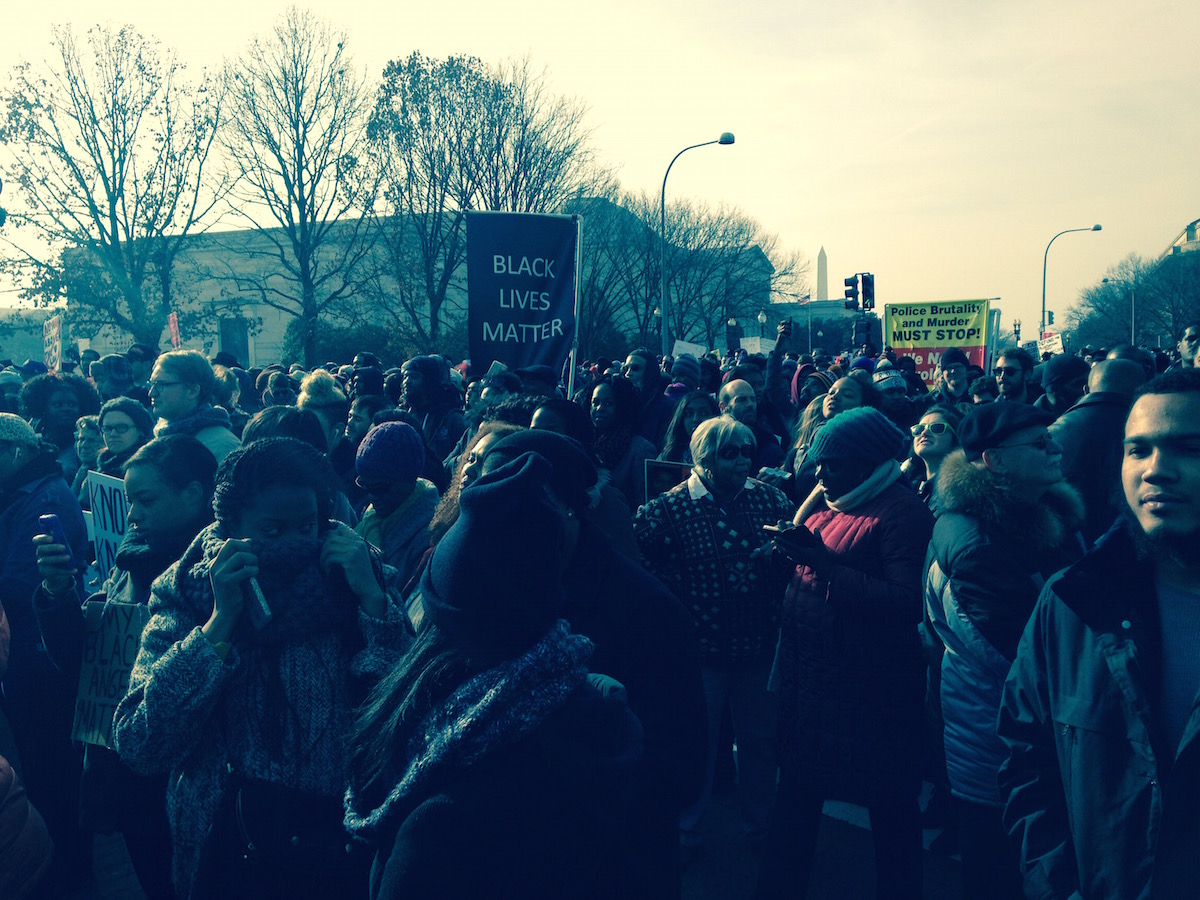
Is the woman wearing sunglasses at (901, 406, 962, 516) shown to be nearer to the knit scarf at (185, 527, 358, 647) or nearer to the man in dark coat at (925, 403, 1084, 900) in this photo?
the man in dark coat at (925, 403, 1084, 900)

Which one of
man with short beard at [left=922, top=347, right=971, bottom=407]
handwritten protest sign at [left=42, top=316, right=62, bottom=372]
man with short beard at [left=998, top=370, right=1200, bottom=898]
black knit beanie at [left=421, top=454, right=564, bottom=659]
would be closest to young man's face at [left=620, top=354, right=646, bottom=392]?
man with short beard at [left=922, top=347, right=971, bottom=407]

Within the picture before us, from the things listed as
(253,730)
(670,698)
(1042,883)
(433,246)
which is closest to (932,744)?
(1042,883)

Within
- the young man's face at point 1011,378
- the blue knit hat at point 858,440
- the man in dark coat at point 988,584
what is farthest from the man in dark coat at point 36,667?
the young man's face at point 1011,378

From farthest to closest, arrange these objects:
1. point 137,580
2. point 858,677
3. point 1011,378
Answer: point 1011,378 < point 858,677 < point 137,580

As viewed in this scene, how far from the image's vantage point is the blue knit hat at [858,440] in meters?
3.63

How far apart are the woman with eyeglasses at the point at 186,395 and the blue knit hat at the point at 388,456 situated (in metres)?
1.20

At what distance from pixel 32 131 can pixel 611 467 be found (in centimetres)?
2726

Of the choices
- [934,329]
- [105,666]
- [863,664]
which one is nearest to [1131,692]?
[863,664]

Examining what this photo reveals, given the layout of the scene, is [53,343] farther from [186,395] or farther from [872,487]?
[872,487]

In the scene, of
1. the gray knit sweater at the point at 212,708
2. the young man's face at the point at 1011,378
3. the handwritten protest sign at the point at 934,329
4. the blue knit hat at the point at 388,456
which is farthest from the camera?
the handwritten protest sign at the point at 934,329

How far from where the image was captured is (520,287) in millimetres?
6031

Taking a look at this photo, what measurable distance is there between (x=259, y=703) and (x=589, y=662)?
935mm

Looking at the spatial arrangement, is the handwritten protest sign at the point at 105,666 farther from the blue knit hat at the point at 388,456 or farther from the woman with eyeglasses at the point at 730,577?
the woman with eyeglasses at the point at 730,577

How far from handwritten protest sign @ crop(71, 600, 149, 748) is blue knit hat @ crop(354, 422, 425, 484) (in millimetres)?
1276
